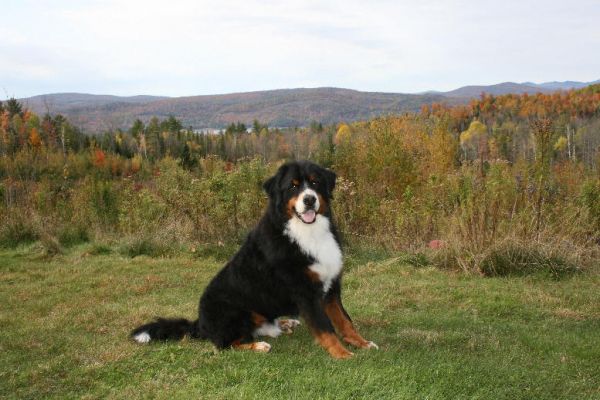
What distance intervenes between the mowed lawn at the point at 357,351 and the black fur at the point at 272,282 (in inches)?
11.5

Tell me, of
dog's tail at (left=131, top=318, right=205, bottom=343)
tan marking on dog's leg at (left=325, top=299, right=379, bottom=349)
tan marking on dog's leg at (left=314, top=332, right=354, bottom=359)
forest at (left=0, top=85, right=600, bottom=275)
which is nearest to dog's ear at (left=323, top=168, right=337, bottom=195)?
tan marking on dog's leg at (left=325, top=299, right=379, bottom=349)

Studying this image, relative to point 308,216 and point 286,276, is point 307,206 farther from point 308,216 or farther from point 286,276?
point 286,276

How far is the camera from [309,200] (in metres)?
4.71

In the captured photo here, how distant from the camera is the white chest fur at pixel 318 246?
15.9ft

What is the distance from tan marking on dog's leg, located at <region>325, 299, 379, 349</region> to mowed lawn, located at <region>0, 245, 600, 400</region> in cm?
31

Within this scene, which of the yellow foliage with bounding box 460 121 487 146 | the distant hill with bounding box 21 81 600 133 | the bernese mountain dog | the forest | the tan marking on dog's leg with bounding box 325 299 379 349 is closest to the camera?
the bernese mountain dog

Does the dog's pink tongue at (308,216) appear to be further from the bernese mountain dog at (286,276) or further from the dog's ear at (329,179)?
the dog's ear at (329,179)

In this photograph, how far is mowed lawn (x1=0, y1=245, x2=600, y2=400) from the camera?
160 inches

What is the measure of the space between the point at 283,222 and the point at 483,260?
15.4 ft

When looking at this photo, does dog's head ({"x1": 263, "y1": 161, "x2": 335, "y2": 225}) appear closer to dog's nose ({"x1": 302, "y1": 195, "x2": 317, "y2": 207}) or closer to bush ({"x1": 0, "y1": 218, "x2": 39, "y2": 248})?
dog's nose ({"x1": 302, "y1": 195, "x2": 317, "y2": 207})

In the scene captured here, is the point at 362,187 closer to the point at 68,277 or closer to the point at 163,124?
the point at 68,277

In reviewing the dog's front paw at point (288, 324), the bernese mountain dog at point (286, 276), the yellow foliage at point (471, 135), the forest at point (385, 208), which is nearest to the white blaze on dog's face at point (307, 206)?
the bernese mountain dog at point (286, 276)

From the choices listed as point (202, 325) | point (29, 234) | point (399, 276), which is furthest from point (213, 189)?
point (202, 325)

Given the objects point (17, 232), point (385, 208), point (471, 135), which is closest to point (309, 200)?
point (385, 208)
